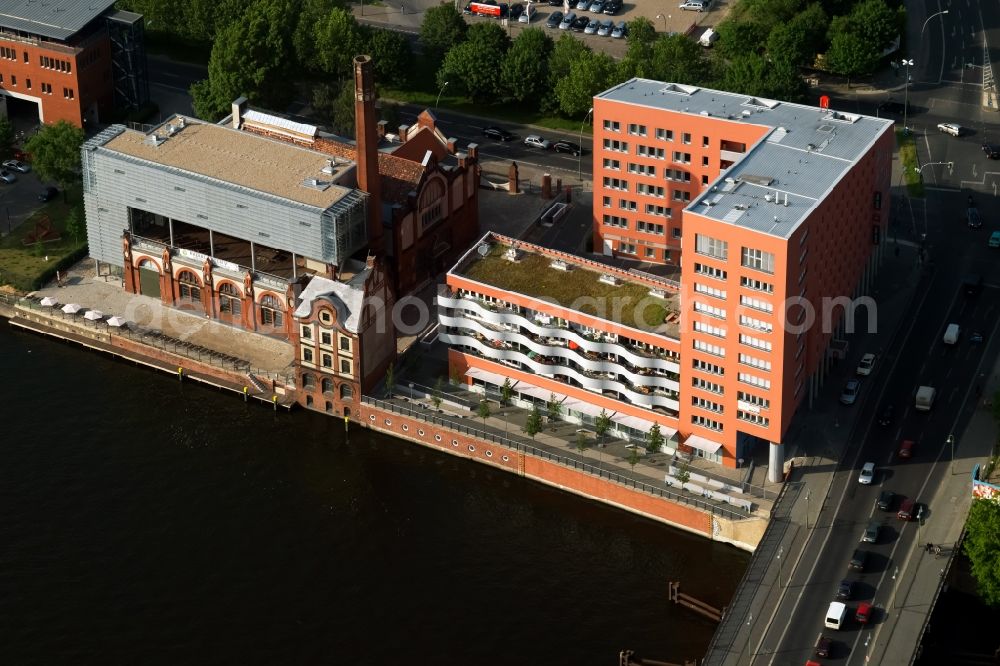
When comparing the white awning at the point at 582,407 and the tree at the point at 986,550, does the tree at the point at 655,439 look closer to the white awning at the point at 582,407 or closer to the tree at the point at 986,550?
the white awning at the point at 582,407

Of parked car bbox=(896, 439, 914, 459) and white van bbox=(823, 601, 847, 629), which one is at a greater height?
parked car bbox=(896, 439, 914, 459)

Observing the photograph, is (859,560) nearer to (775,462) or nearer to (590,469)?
(775,462)

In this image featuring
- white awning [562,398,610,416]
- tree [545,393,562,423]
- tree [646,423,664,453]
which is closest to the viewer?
tree [646,423,664,453]

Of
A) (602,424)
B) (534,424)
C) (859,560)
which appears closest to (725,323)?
(602,424)

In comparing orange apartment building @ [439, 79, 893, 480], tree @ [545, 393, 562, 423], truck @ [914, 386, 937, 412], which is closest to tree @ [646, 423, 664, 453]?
orange apartment building @ [439, 79, 893, 480]

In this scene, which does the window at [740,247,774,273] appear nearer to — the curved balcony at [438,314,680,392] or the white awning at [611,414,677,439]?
the curved balcony at [438,314,680,392]

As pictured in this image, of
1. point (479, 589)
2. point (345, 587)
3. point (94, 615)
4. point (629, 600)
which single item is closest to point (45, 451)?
point (94, 615)
